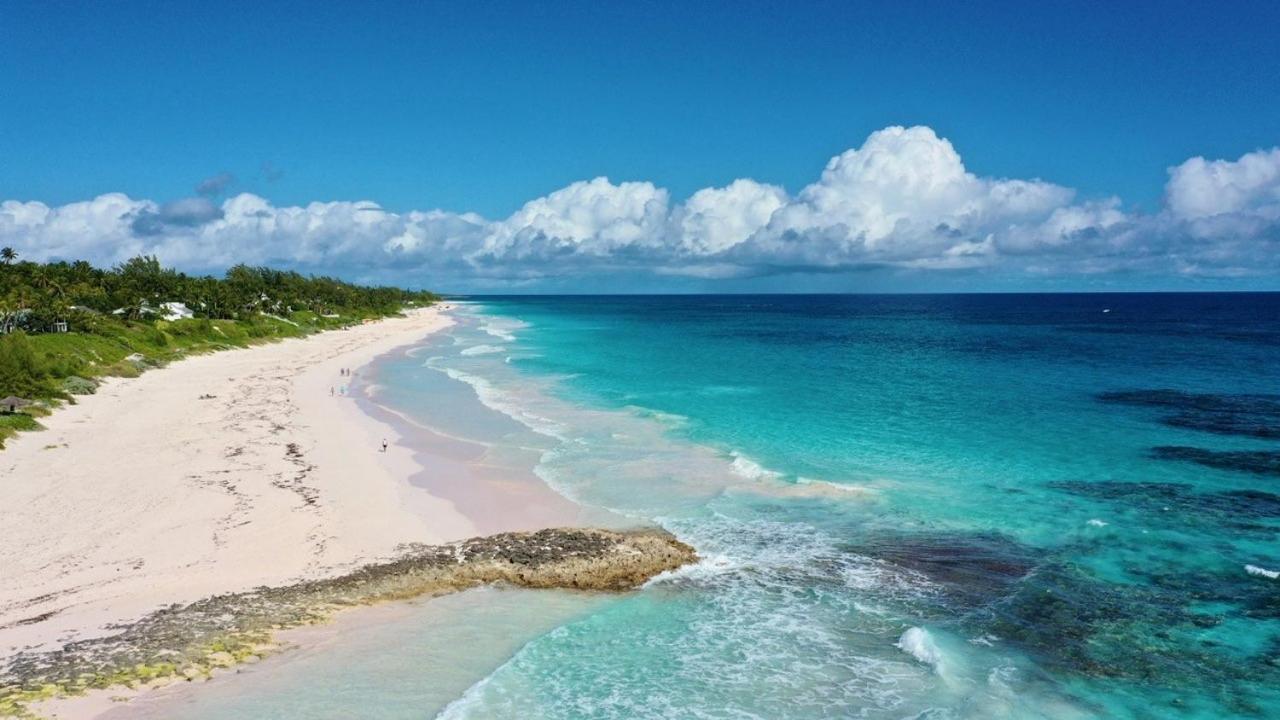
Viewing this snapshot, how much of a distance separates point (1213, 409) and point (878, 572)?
41.5 m

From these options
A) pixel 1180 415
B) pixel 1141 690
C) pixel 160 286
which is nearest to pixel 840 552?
pixel 1141 690

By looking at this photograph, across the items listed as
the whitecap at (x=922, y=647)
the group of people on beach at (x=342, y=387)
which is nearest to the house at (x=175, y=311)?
the group of people on beach at (x=342, y=387)

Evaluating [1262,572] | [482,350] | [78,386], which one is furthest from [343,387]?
[1262,572]

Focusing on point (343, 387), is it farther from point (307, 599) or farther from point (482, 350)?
point (482, 350)

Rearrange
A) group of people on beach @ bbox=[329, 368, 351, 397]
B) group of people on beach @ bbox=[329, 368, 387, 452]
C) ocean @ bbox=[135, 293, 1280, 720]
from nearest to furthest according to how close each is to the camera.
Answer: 1. ocean @ bbox=[135, 293, 1280, 720]
2. group of people on beach @ bbox=[329, 368, 387, 452]
3. group of people on beach @ bbox=[329, 368, 351, 397]

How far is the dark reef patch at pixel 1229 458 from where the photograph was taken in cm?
3369

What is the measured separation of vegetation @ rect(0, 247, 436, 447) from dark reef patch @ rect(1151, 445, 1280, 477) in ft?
183

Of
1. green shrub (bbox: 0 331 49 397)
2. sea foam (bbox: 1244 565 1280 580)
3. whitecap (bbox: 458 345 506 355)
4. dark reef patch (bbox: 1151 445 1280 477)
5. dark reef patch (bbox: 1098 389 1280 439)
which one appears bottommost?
sea foam (bbox: 1244 565 1280 580)

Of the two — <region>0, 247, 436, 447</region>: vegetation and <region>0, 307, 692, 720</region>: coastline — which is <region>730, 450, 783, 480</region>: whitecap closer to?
<region>0, 307, 692, 720</region>: coastline

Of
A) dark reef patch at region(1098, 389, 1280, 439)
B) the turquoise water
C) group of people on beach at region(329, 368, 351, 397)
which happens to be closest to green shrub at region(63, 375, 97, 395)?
group of people on beach at region(329, 368, 351, 397)

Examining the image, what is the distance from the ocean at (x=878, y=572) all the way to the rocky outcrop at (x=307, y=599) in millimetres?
1175

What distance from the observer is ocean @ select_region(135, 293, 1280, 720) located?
51.6 ft

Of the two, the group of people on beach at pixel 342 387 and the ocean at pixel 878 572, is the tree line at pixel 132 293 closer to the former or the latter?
the group of people on beach at pixel 342 387

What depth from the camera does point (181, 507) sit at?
26.4m
